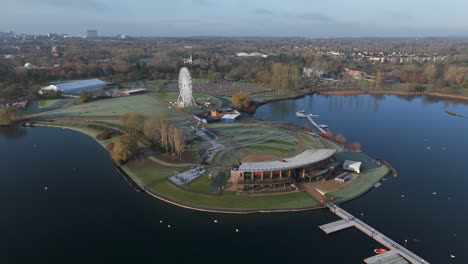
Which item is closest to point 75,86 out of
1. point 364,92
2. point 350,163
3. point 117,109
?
point 117,109

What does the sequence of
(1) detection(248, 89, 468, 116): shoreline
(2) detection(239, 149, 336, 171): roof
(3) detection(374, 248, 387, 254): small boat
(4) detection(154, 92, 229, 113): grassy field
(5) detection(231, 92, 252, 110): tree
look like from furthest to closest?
(1) detection(248, 89, 468, 116): shoreline
(5) detection(231, 92, 252, 110): tree
(4) detection(154, 92, 229, 113): grassy field
(2) detection(239, 149, 336, 171): roof
(3) detection(374, 248, 387, 254): small boat

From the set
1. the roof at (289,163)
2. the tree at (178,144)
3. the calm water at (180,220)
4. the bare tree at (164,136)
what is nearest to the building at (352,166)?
the roof at (289,163)

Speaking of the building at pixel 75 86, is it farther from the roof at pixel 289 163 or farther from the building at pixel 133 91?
the roof at pixel 289 163

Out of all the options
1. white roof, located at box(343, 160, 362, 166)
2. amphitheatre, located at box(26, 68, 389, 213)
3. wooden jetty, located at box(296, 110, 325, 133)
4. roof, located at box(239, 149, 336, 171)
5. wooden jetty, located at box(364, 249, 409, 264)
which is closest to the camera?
wooden jetty, located at box(364, 249, 409, 264)

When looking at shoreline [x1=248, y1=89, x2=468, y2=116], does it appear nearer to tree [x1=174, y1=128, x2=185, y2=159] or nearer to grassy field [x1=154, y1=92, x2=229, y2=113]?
grassy field [x1=154, y1=92, x2=229, y2=113]

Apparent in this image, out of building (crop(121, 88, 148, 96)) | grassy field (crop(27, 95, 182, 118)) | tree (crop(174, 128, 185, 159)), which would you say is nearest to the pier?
tree (crop(174, 128, 185, 159))

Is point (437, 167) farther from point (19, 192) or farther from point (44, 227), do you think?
point (19, 192)

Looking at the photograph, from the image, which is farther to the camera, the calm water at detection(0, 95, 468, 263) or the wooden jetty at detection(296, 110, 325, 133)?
the wooden jetty at detection(296, 110, 325, 133)

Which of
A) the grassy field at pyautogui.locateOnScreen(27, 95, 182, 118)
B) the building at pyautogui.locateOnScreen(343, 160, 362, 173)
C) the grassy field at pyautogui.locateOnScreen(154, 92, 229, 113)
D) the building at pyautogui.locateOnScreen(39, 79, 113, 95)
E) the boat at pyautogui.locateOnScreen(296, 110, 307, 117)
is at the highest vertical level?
the building at pyautogui.locateOnScreen(39, 79, 113, 95)

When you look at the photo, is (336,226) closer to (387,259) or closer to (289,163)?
(387,259)
